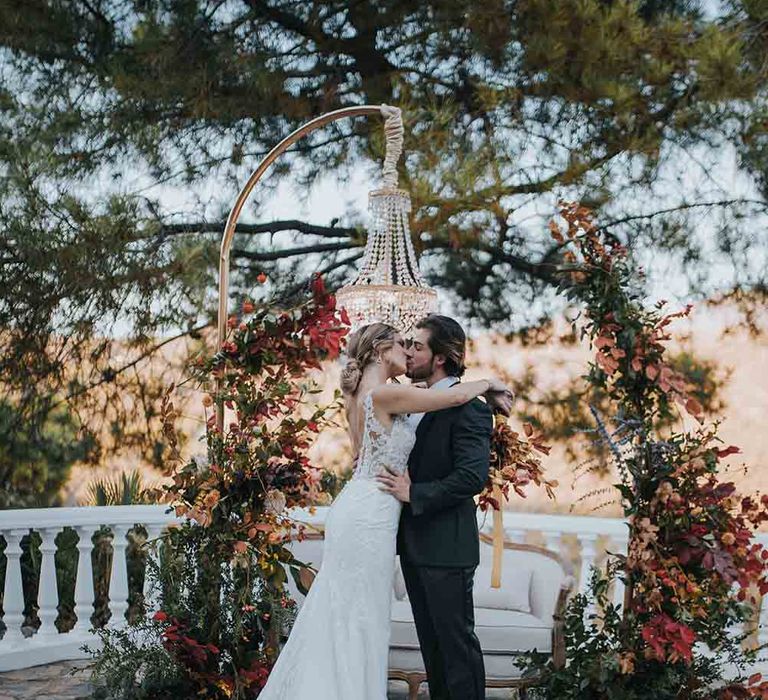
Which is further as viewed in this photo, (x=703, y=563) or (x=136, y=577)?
(x=136, y=577)

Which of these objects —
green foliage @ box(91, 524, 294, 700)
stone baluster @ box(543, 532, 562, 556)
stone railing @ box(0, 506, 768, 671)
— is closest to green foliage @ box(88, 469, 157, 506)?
stone railing @ box(0, 506, 768, 671)

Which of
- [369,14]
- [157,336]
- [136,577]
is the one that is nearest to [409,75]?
[369,14]

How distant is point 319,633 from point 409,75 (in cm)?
496

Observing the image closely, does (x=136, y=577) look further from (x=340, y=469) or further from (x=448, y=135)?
(x=448, y=135)

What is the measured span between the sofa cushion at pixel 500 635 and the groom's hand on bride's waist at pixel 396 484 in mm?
945

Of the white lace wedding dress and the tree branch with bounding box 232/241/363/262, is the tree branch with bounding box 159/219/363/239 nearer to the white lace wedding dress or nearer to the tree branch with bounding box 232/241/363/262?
the tree branch with bounding box 232/241/363/262

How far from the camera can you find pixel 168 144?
7.17 metres

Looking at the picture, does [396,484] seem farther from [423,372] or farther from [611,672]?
[611,672]

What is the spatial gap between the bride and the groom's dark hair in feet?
0.36

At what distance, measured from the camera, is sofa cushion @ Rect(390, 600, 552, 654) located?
3682 millimetres

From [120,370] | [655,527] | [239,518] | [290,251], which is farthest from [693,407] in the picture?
[290,251]

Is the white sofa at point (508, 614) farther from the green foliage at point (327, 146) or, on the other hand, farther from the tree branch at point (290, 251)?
the tree branch at point (290, 251)

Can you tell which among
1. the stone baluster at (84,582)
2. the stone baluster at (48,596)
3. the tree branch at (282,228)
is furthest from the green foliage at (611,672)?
the tree branch at (282,228)

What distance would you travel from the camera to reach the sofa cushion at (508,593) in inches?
159
